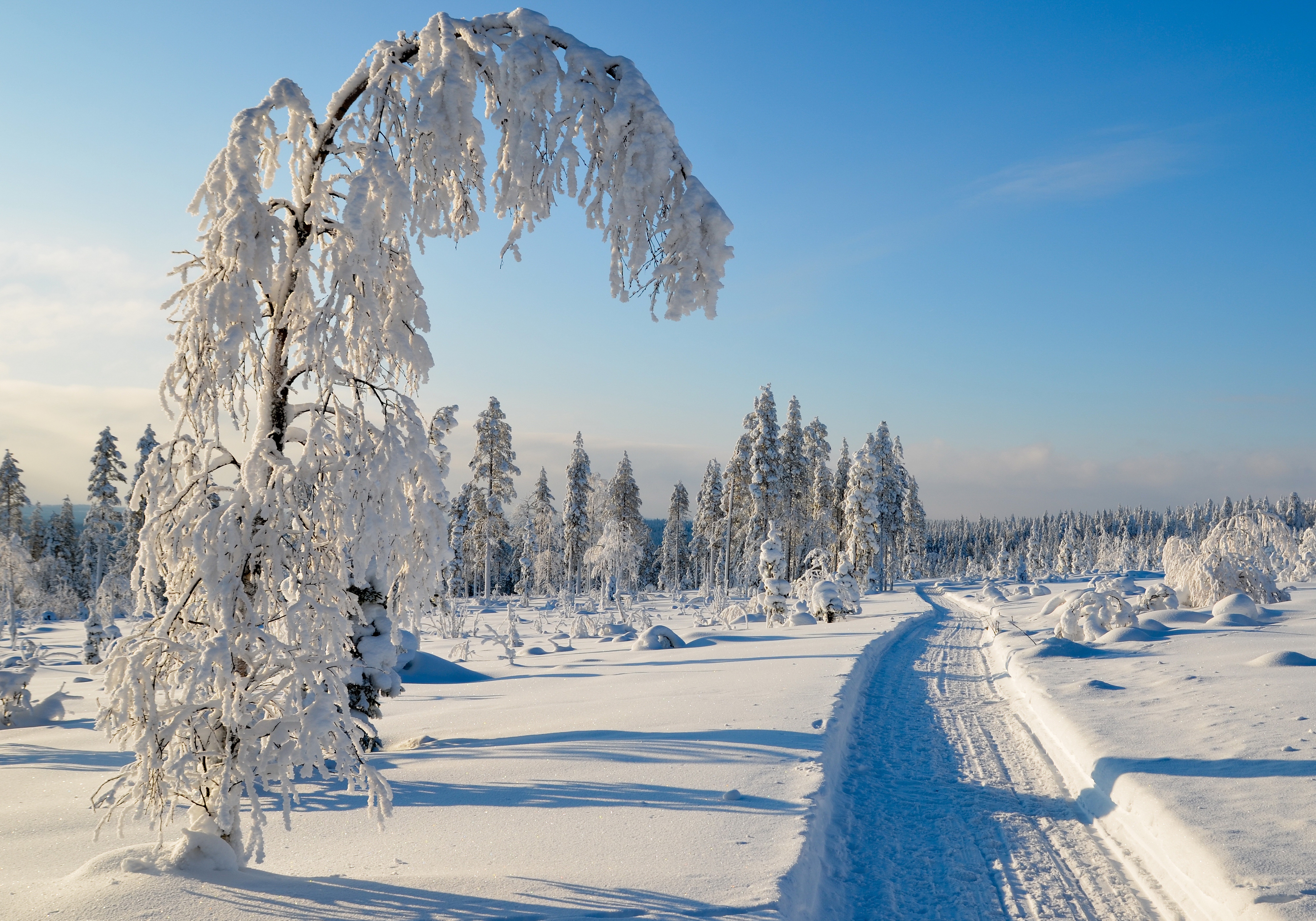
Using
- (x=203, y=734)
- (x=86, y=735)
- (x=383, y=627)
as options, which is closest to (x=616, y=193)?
(x=203, y=734)

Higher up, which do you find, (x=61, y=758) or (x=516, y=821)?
(x=516, y=821)

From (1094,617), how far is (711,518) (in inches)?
1559

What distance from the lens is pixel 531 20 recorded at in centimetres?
405

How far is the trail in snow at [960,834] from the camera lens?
4.49 metres

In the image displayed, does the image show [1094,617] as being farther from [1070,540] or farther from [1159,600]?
[1070,540]

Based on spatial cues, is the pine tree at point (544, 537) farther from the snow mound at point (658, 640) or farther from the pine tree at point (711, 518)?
the snow mound at point (658, 640)

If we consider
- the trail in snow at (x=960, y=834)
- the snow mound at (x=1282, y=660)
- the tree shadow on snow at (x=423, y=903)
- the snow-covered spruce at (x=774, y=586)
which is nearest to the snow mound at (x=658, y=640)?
the snow-covered spruce at (x=774, y=586)

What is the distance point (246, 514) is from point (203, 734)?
1.27 meters

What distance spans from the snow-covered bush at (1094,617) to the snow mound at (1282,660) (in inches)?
234

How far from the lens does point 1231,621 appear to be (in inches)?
655

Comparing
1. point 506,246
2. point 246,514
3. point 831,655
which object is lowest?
point 831,655

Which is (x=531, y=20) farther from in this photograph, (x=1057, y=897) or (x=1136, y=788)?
(x=1136, y=788)

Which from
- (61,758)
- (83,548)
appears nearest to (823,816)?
(61,758)

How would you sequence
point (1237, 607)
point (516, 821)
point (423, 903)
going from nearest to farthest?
point (423, 903) < point (516, 821) < point (1237, 607)
